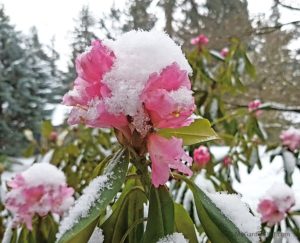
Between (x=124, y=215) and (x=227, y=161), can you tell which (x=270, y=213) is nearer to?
(x=124, y=215)

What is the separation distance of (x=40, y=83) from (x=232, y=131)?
8770 millimetres

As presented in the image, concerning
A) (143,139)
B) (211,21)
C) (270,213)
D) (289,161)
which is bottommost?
(289,161)

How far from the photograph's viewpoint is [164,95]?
40 centimetres

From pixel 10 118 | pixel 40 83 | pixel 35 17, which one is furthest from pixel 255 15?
pixel 40 83

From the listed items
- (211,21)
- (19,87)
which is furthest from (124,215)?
(19,87)

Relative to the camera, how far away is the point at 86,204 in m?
0.39

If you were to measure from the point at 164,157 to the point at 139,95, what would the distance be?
63mm

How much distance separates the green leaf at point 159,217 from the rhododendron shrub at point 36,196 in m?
0.36

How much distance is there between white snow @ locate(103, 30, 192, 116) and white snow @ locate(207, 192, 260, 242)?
4.9 inches

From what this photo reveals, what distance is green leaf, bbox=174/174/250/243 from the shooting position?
0.40 metres

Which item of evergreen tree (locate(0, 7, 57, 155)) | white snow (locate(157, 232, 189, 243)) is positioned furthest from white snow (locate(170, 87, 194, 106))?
evergreen tree (locate(0, 7, 57, 155))

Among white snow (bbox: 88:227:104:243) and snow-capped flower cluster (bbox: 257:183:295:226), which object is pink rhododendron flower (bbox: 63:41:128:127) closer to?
white snow (bbox: 88:227:104:243)

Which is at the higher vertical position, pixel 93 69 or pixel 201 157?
pixel 93 69

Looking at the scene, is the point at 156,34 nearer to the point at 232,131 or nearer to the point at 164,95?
the point at 164,95
